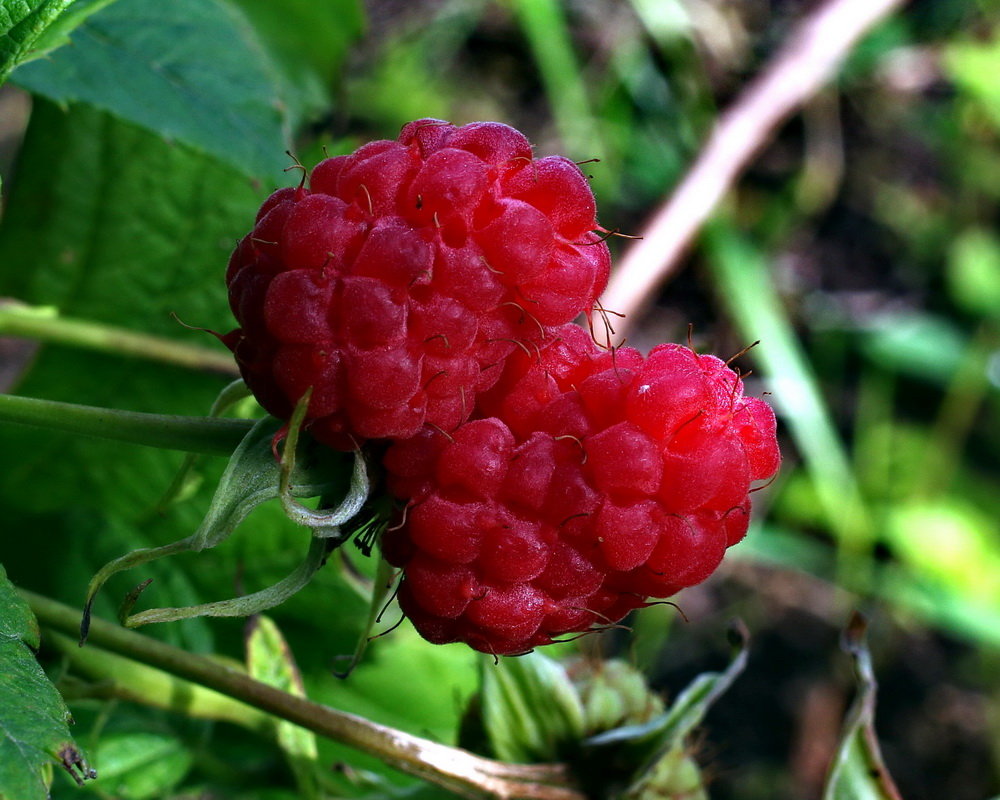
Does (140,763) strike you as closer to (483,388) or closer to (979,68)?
(483,388)

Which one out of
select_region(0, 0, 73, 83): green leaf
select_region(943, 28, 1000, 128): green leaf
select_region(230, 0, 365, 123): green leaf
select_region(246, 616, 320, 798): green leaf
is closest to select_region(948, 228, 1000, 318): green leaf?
select_region(943, 28, 1000, 128): green leaf

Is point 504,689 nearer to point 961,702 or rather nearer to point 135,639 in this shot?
point 135,639

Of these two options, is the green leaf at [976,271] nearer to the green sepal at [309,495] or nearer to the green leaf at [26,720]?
the green sepal at [309,495]

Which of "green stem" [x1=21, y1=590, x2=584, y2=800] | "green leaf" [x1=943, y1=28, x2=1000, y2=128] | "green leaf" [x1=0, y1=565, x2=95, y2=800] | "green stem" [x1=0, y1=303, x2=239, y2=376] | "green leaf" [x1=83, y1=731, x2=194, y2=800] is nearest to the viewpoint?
"green leaf" [x1=0, y1=565, x2=95, y2=800]

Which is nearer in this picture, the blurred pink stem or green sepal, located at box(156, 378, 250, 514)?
green sepal, located at box(156, 378, 250, 514)

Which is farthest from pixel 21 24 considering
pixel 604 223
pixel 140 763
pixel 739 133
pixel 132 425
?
pixel 604 223

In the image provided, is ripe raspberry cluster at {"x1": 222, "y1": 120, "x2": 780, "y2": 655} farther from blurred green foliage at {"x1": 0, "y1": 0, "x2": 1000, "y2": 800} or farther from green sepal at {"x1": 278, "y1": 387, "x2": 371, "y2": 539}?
blurred green foliage at {"x1": 0, "y1": 0, "x2": 1000, "y2": 800}

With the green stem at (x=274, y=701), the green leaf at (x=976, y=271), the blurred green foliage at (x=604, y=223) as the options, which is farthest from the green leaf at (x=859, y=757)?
the green leaf at (x=976, y=271)
